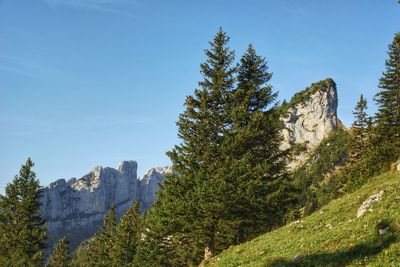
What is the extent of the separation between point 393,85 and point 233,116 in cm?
3994

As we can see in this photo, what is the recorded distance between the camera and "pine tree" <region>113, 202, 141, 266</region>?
65.2 m

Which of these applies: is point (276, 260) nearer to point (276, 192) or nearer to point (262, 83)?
point (276, 192)

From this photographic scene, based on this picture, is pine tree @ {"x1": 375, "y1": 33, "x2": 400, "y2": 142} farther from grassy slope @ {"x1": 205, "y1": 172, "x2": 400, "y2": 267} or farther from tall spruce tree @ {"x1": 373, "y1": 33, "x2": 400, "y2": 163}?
grassy slope @ {"x1": 205, "y1": 172, "x2": 400, "y2": 267}

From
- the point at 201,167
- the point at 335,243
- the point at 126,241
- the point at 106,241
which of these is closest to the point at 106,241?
the point at 106,241

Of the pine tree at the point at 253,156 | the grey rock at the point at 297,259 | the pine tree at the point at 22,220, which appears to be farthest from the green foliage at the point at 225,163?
the pine tree at the point at 22,220

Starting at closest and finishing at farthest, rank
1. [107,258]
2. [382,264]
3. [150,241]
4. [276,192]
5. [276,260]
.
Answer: [382,264]
[276,260]
[276,192]
[150,241]
[107,258]

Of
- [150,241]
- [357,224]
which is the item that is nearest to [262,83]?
Result: [357,224]

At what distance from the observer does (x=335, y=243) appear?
15.5 meters

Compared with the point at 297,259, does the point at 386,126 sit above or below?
above

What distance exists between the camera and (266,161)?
30.7 metres

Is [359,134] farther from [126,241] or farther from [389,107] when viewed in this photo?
[126,241]

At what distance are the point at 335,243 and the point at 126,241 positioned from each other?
55.4 metres

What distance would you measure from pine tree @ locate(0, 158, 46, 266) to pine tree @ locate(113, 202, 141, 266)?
56.9ft

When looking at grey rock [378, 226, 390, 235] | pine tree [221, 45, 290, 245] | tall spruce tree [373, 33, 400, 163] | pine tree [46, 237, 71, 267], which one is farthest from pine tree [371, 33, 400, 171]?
pine tree [46, 237, 71, 267]
